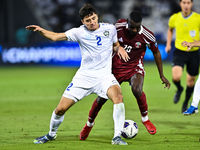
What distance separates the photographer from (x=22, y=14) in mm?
22391

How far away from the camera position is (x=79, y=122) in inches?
272

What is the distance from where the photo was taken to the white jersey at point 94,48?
203 inches

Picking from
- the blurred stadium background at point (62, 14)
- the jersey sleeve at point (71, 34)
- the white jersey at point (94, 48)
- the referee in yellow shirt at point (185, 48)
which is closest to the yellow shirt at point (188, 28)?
the referee in yellow shirt at point (185, 48)

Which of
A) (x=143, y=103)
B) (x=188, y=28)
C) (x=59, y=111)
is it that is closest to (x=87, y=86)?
(x=59, y=111)

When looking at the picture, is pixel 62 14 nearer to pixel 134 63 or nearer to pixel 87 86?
pixel 134 63

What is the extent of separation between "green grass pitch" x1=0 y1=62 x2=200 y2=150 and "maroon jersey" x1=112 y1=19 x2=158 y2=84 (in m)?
1.01

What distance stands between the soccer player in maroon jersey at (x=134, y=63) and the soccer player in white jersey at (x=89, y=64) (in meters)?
0.59

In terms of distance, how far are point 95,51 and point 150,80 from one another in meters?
9.33

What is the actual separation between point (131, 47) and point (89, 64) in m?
1.05

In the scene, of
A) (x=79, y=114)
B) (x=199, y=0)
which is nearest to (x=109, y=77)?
(x=79, y=114)

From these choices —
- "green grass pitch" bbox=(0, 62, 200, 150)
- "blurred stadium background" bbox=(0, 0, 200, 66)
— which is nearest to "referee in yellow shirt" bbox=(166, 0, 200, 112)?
"green grass pitch" bbox=(0, 62, 200, 150)

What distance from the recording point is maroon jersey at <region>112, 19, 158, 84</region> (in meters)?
5.87

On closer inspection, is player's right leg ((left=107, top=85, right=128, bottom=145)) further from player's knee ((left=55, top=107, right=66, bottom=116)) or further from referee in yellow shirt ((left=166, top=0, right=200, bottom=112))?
referee in yellow shirt ((left=166, top=0, right=200, bottom=112))

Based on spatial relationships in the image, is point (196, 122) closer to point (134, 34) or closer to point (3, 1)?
point (134, 34)
